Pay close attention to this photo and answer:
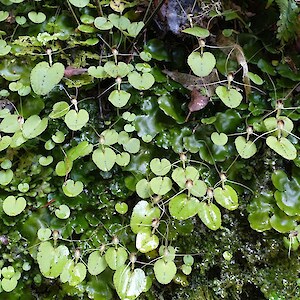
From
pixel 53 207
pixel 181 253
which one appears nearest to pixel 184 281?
pixel 181 253

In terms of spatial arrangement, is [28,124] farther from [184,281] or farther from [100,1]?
[184,281]

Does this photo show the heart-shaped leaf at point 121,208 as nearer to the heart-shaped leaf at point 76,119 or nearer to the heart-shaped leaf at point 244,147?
the heart-shaped leaf at point 76,119

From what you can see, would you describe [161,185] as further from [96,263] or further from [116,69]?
[116,69]

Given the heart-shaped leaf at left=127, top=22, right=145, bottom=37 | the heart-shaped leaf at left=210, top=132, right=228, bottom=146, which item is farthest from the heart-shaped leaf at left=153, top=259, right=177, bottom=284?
the heart-shaped leaf at left=127, top=22, right=145, bottom=37

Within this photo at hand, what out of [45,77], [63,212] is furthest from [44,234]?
[45,77]

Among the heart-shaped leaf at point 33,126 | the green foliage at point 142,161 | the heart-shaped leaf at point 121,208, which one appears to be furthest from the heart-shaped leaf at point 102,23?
the heart-shaped leaf at point 121,208

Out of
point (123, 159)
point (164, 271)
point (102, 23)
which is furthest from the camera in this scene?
point (102, 23)
